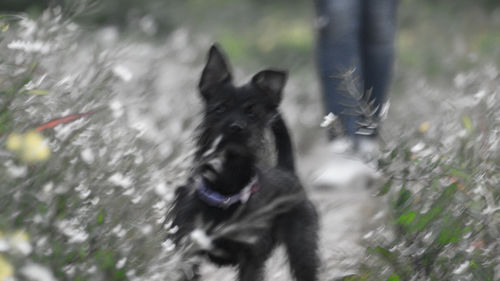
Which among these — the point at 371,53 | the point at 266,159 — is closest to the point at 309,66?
the point at 371,53

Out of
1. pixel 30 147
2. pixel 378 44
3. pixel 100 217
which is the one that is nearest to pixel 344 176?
pixel 378 44

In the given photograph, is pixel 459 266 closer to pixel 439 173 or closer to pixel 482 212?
pixel 482 212

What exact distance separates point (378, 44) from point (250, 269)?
6.82ft

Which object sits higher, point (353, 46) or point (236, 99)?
point (236, 99)

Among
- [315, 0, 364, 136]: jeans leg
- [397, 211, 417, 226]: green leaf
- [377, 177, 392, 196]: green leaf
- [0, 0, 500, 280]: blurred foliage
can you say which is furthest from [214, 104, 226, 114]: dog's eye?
[315, 0, 364, 136]: jeans leg

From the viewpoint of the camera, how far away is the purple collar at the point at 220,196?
98.2 inches

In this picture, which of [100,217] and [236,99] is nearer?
[100,217]

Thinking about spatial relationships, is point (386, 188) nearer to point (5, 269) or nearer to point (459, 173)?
point (459, 173)

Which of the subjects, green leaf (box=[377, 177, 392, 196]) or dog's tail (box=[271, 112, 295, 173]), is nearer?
green leaf (box=[377, 177, 392, 196])

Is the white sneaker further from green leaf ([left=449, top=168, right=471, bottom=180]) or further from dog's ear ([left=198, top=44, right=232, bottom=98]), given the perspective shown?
green leaf ([left=449, top=168, right=471, bottom=180])

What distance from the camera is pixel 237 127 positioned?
8.39ft

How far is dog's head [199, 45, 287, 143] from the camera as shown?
2.60m

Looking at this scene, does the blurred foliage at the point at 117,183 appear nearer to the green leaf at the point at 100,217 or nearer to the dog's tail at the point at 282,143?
the green leaf at the point at 100,217

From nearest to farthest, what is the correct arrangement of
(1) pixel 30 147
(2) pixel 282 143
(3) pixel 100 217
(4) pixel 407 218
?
(1) pixel 30 147
(3) pixel 100 217
(4) pixel 407 218
(2) pixel 282 143
